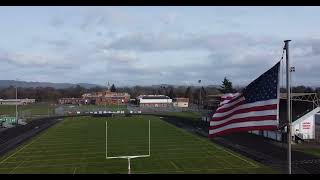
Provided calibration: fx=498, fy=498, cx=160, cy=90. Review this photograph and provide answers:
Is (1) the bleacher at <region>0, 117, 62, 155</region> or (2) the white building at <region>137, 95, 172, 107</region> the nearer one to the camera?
(1) the bleacher at <region>0, 117, 62, 155</region>

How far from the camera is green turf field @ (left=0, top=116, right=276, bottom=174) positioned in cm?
3366

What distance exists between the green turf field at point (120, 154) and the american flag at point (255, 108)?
64.2 feet

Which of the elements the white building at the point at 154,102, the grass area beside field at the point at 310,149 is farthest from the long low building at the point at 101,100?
the grass area beside field at the point at 310,149

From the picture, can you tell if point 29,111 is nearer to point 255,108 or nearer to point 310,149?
point 310,149

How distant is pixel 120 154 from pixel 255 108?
30.0 metres

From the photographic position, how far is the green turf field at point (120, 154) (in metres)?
33.7

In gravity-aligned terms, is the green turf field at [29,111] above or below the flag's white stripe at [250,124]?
below

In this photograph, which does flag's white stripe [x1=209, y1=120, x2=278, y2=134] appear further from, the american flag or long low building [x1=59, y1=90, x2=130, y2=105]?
long low building [x1=59, y1=90, x2=130, y2=105]

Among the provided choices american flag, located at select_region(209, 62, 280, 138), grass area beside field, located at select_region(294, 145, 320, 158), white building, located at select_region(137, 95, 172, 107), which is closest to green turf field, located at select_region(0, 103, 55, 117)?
white building, located at select_region(137, 95, 172, 107)

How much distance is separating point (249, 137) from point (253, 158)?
723 inches

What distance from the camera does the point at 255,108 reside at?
42.2ft

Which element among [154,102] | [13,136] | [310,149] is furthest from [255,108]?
[154,102]

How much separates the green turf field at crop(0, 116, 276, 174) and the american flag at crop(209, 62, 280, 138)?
19.6m

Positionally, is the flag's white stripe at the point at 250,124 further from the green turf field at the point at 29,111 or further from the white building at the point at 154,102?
the white building at the point at 154,102
